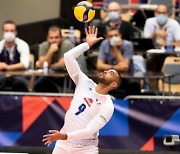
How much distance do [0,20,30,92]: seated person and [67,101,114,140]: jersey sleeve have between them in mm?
3253

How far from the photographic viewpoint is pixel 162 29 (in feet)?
32.8

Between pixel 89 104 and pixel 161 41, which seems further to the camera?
pixel 161 41

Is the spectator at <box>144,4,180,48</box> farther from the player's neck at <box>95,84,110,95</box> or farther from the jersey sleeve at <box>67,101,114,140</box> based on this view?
the jersey sleeve at <box>67,101,114,140</box>

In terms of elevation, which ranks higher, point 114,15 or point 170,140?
point 114,15

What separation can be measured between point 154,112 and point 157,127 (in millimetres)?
214

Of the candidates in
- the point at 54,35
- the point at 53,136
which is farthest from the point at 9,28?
the point at 53,136

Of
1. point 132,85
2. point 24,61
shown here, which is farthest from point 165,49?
point 24,61

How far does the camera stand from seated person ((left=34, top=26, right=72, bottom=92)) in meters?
8.86

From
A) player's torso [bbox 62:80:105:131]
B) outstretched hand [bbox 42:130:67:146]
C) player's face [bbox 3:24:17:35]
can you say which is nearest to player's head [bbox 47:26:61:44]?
player's face [bbox 3:24:17:35]

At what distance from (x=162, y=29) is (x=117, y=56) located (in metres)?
1.46

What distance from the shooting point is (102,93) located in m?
5.81

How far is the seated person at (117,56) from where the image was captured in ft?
28.8

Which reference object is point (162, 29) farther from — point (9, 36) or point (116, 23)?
point (9, 36)

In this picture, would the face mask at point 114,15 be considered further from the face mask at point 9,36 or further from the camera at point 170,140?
the camera at point 170,140
